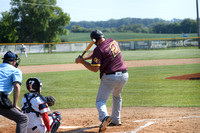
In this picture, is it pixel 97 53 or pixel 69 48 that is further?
pixel 69 48

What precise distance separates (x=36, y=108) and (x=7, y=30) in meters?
47.4

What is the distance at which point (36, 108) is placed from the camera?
4141 millimetres

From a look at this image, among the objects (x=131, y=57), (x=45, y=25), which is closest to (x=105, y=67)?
(x=131, y=57)

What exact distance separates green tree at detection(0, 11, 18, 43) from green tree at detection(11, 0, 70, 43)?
36.1 inches

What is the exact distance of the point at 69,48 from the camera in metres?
41.1

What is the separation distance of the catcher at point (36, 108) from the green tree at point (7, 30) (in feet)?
149

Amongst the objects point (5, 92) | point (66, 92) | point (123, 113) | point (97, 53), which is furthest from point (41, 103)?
point (66, 92)

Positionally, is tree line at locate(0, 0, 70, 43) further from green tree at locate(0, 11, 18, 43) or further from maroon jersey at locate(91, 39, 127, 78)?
maroon jersey at locate(91, 39, 127, 78)

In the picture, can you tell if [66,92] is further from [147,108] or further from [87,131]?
[87,131]

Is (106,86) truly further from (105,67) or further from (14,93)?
(14,93)

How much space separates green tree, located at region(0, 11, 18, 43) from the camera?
47.5 m

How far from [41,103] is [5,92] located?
1.81 ft

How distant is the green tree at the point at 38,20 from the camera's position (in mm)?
43319

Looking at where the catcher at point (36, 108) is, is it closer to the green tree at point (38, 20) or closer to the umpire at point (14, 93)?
the umpire at point (14, 93)
